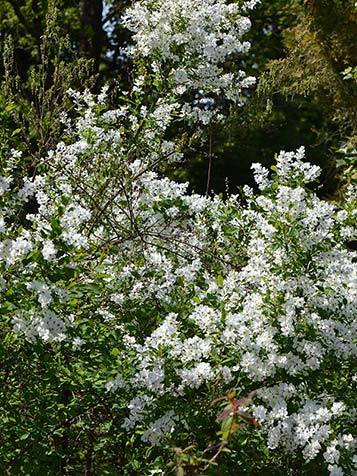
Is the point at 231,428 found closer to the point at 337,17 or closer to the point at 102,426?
the point at 102,426

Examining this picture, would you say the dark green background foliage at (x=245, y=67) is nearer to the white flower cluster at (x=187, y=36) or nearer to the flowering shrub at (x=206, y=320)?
the white flower cluster at (x=187, y=36)

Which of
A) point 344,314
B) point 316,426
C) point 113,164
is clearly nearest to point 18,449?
point 316,426

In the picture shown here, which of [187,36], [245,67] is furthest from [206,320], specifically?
[245,67]

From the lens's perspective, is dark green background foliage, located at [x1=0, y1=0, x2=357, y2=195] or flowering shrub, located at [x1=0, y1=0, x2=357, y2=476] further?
dark green background foliage, located at [x1=0, y1=0, x2=357, y2=195]

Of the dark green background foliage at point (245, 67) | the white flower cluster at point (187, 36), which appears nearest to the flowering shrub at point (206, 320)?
the dark green background foliage at point (245, 67)

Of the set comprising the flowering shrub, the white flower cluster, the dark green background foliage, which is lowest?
the flowering shrub

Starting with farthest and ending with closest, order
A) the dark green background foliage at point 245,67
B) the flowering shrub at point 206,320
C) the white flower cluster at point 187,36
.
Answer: the dark green background foliage at point 245,67 < the white flower cluster at point 187,36 < the flowering shrub at point 206,320

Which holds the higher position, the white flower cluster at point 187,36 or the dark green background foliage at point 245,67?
the dark green background foliage at point 245,67

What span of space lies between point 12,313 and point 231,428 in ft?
3.11

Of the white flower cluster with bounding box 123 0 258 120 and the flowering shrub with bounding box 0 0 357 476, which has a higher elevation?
the white flower cluster with bounding box 123 0 258 120

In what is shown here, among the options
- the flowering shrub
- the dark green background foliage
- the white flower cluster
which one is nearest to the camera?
the flowering shrub

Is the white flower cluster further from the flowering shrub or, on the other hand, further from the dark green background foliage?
the flowering shrub

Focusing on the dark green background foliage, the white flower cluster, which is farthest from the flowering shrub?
the white flower cluster

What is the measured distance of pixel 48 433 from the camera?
10.3 ft
